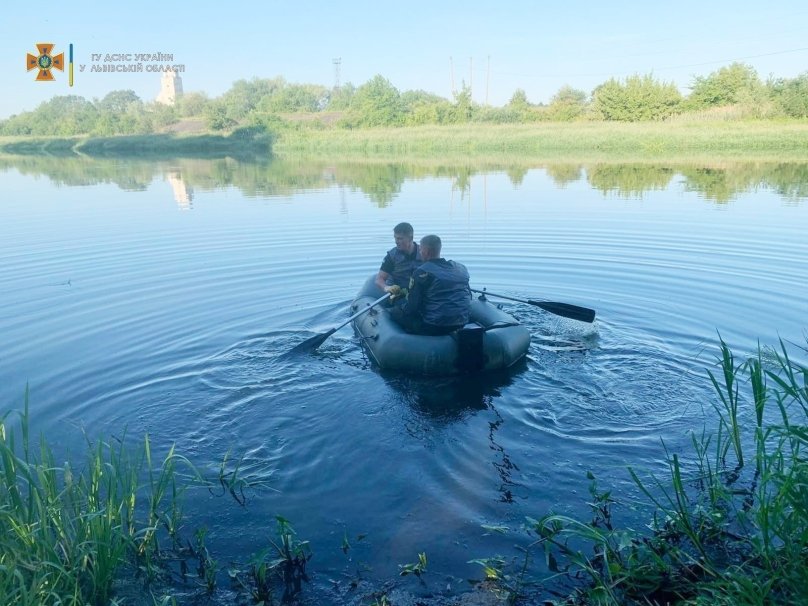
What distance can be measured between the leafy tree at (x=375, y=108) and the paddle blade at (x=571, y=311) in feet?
143

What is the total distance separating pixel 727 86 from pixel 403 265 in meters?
42.6

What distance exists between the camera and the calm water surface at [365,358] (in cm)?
394

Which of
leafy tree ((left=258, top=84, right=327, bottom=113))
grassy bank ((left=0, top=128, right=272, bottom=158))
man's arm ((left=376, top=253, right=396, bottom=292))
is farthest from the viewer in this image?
leafy tree ((left=258, top=84, right=327, bottom=113))

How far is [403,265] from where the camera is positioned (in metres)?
7.22

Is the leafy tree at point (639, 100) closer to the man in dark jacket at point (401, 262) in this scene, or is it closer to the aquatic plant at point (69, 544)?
the man in dark jacket at point (401, 262)

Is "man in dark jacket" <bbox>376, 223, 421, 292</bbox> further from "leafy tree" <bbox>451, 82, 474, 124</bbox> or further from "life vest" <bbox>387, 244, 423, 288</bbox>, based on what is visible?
"leafy tree" <bbox>451, 82, 474, 124</bbox>

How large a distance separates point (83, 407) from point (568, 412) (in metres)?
4.10

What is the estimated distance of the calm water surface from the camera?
12.9 ft

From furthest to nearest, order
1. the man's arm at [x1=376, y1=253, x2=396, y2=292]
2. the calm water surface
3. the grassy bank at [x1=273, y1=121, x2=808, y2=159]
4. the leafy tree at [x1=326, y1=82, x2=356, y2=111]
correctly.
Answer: the leafy tree at [x1=326, y1=82, x2=356, y2=111] < the grassy bank at [x1=273, y1=121, x2=808, y2=159] < the man's arm at [x1=376, y1=253, x2=396, y2=292] < the calm water surface

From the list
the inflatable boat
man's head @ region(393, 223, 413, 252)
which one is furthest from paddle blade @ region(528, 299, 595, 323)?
man's head @ region(393, 223, 413, 252)

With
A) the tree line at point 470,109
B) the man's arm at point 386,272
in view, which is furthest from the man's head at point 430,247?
the tree line at point 470,109

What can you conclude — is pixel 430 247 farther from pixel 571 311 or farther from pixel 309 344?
pixel 571 311

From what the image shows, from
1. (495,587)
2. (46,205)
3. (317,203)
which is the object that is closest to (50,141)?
(46,205)

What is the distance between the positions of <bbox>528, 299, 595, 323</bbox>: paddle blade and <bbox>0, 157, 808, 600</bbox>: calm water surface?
21cm
